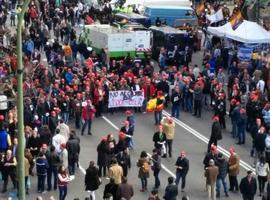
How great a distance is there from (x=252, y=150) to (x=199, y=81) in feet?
16.6

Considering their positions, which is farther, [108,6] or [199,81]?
[108,6]

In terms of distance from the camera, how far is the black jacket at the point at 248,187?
70.9 feet

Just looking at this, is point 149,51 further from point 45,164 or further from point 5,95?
point 45,164

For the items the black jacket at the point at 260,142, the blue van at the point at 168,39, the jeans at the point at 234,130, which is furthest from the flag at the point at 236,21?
the black jacket at the point at 260,142

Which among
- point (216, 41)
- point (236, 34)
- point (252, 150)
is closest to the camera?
point (252, 150)

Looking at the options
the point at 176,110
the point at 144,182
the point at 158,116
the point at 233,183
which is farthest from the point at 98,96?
the point at 233,183

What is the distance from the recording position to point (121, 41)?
3866 centimetres

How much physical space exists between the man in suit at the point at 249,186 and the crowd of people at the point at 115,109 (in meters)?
0.02

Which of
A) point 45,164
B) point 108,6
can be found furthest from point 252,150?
point 108,6

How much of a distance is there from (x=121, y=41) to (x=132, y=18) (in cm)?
650

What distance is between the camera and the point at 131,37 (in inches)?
1527

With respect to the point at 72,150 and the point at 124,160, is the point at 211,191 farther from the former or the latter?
the point at 72,150

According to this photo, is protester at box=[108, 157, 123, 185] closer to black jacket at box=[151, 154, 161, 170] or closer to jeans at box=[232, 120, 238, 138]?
black jacket at box=[151, 154, 161, 170]

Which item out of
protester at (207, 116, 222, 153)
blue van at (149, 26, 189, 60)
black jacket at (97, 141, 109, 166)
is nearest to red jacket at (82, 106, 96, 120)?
protester at (207, 116, 222, 153)
